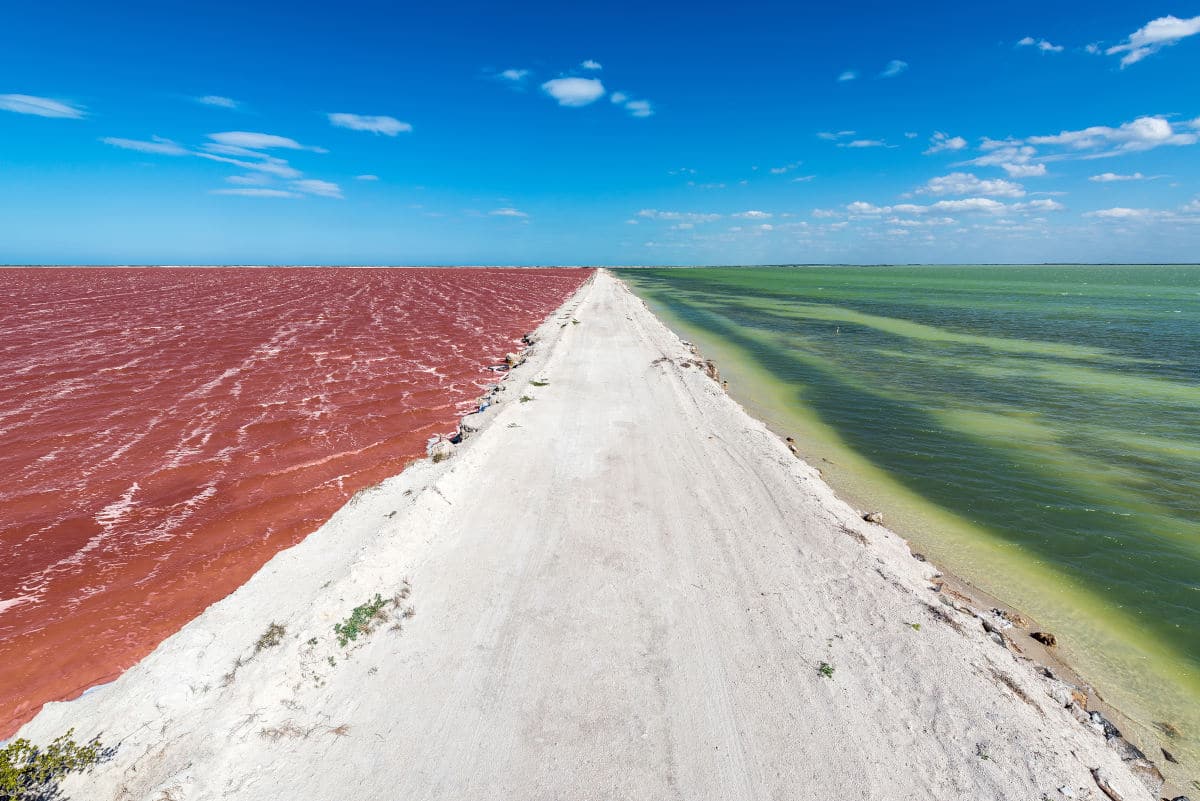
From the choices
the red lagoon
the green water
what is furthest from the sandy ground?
the green water

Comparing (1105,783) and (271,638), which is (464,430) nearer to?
(271,638)

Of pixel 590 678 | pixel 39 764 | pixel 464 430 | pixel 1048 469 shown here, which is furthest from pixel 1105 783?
pixel 464 430

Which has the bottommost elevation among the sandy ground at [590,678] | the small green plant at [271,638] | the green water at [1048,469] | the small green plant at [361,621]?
the green water at [1048,469]

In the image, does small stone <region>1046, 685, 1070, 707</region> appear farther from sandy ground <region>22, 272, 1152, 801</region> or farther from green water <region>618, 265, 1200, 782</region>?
green water <region>618, 265, 1200, 782</region>

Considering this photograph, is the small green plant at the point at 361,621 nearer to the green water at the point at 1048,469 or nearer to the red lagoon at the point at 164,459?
the red lagoon at the point at 164,459

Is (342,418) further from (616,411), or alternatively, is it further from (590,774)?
(590,774)

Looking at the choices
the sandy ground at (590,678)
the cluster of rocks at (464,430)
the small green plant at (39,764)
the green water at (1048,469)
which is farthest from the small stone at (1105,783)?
the cluster of rocks at (464,430)
